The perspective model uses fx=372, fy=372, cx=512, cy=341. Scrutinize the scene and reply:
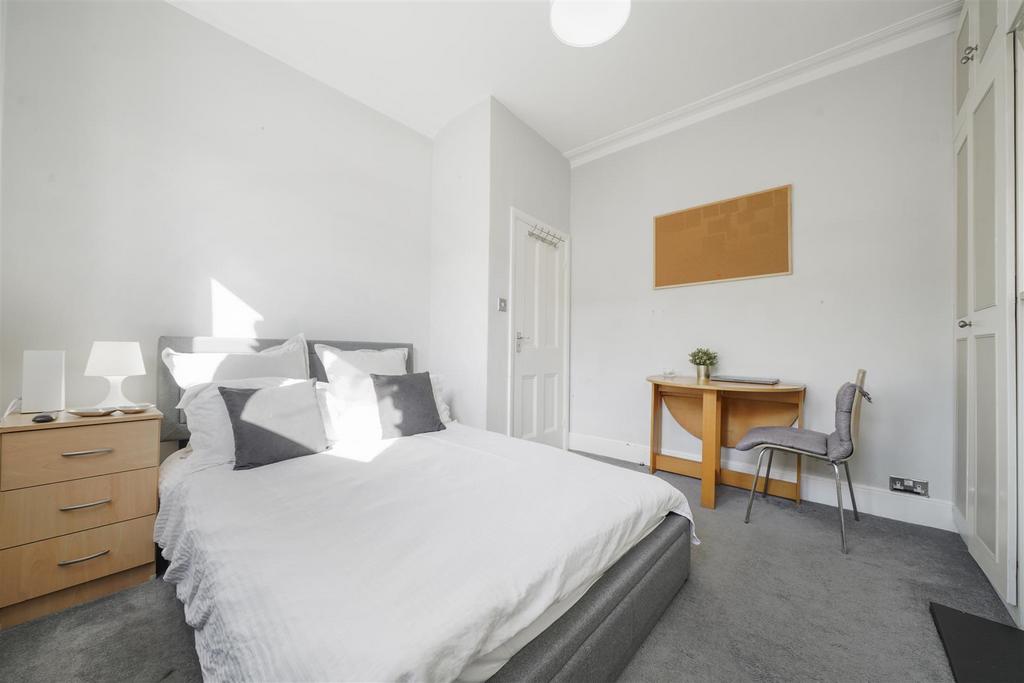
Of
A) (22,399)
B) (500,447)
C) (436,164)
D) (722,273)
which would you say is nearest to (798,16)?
(722,273)

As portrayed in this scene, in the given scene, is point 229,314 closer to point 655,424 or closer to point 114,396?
point 114,396

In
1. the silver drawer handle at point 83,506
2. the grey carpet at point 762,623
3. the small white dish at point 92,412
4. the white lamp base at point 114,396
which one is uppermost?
the white lamp base at point 114,396

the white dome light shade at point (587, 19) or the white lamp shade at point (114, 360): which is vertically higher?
the white dome light shade at point (587, 19)

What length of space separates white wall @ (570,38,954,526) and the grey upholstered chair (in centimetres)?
42

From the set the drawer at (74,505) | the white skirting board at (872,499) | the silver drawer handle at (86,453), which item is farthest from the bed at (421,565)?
the white skirting board at (872,499)

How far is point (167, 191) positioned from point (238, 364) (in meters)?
1.06

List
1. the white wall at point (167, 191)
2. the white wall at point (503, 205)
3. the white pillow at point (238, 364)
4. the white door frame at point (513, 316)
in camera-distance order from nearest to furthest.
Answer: the white wall at point (167, 191) → the white pillow at point (238, 364) → the white wall at point (503, 205) → the white door frame at point (513, 316)

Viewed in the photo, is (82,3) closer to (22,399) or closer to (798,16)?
(22,399)

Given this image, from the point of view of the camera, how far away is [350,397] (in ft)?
6.96

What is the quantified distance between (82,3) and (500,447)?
3061mm

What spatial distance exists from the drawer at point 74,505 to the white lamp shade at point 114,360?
46cm

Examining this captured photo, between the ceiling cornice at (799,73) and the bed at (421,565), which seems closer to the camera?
the bed at (421,565)

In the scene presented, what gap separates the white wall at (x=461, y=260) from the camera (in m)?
2.95

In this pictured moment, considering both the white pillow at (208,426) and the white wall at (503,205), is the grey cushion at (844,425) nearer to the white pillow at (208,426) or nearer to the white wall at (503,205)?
the white wall at (503,205)
